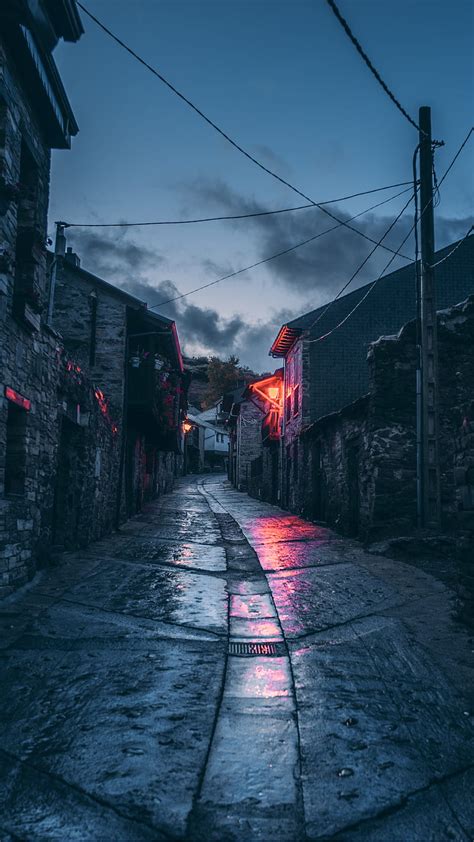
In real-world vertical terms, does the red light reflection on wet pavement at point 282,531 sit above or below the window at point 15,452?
below

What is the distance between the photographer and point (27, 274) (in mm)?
7141

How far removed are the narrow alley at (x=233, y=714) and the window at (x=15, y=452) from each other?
49.8 inches

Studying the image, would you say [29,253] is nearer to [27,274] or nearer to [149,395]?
[27,274]

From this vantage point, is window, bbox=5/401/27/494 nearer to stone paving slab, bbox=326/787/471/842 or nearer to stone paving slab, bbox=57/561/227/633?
stone paving slab, bbox=57/561/227/633

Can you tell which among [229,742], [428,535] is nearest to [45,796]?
[229,742]

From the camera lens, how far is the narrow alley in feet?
7.80

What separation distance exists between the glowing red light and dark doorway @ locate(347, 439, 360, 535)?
7.72 meters

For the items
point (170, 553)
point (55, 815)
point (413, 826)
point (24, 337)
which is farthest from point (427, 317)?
point (55, 815)

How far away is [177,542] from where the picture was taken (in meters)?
11.2

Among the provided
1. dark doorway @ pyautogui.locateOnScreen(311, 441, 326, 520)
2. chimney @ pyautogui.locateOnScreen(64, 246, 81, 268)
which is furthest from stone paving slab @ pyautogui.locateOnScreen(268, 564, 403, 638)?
chimney @ pyautogui.locateOnScreen(64, 246, 81, 268)

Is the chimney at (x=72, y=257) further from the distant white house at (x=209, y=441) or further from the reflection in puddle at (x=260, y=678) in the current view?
the distant white house at (x=209, y=441)

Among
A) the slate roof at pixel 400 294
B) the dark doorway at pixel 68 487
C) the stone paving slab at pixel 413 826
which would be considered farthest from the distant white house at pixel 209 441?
the stone paving slab at pixel 413 826

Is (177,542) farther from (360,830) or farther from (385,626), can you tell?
(360,830)

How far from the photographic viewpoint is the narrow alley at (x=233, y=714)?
7.80 ft
